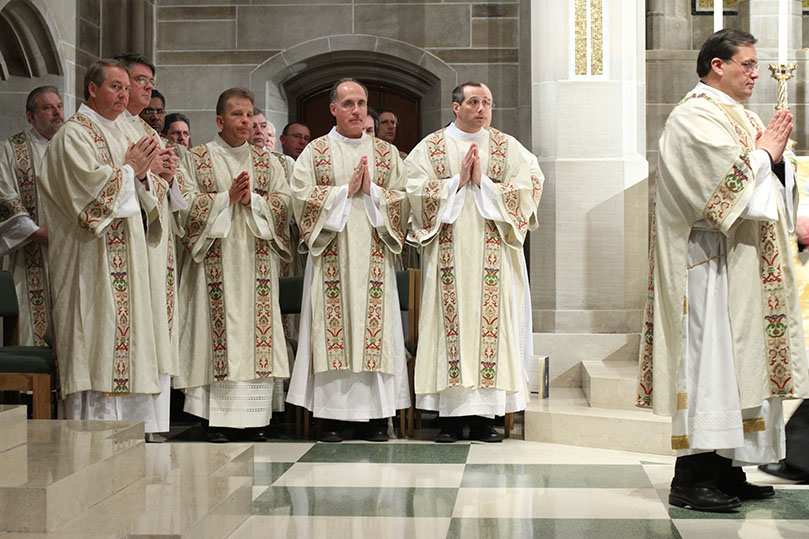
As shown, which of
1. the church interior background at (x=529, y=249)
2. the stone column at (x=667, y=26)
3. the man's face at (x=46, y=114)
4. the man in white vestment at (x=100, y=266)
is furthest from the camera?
the stone column at (x=667, y=26)

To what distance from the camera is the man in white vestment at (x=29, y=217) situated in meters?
6.36

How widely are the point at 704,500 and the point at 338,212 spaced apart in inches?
106

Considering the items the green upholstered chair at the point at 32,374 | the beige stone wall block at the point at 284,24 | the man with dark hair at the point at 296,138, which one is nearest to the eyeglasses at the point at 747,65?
the green upholstered chair at the point at 32,374

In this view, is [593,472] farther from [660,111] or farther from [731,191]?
[660,111]

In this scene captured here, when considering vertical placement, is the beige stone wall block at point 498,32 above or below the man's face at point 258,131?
above

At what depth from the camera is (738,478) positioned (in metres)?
4.37

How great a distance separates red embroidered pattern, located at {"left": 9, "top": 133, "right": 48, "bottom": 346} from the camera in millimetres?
6551

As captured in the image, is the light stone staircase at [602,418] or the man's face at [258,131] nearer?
the light stone staircase at [602,418]

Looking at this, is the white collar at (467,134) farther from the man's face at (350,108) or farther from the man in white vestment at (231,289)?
the man in white vestment at (231,289)

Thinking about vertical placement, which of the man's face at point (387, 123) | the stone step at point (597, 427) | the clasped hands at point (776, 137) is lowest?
the stone step at point (597, 427)

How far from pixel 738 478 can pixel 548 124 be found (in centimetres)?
350

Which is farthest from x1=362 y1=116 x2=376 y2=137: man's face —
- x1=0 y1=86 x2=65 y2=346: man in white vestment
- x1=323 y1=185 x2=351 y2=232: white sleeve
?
x1=0 y1=86 x2=65 y2=346: man in white vestment

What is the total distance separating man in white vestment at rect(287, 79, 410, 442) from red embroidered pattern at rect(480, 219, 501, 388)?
1.58 ft

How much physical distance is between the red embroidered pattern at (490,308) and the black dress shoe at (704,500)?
5.91 ft
